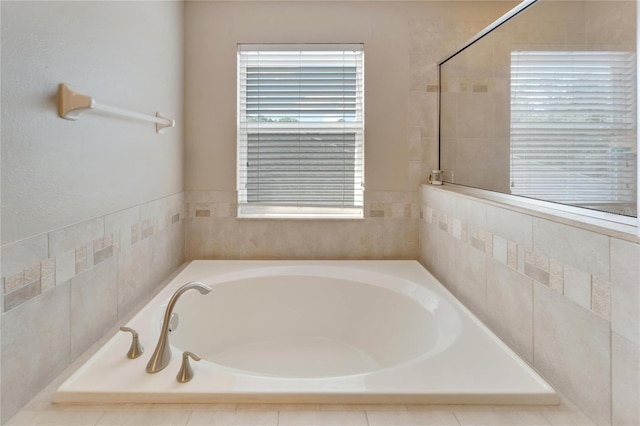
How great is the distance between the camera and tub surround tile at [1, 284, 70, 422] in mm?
1086

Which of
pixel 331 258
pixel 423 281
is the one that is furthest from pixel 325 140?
pixel 423 281

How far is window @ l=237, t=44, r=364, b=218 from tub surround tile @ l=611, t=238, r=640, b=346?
69.2 inches

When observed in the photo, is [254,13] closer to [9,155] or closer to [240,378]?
[9,155]

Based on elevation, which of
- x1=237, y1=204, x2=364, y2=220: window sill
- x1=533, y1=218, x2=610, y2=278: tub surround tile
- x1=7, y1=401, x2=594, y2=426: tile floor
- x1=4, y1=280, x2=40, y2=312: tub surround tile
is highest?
x1=237, y1=204, x2=364, y2=220: window sill

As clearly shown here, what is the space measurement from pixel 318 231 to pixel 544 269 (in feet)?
5.08

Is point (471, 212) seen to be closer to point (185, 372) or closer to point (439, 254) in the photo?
point (439, 254)

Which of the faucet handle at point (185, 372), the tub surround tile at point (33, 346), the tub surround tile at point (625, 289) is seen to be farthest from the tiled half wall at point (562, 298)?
the tub surround tile at point (33, 346)

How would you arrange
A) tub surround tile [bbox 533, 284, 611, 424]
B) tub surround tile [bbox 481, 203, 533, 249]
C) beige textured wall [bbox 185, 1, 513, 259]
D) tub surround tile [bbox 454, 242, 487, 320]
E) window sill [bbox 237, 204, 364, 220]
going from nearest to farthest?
tub surround tile [bbox 533, 284, 611, 424] < tub surround tile [bbox 481, 203, 533, 249] < tub surround tile [bbox 454, 242, 487, 320] < beige textured wall [bbox 185, 1, 513, 259] < window sill [bbox 237, 204, 364, 220]

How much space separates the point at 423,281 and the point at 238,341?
109 centimetres

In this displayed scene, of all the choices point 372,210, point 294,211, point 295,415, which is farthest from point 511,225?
point 294,211

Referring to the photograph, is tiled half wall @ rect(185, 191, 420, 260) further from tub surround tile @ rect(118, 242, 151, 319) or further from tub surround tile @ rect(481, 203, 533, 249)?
tub surround tile @ rect(481, 203, 533, 249)

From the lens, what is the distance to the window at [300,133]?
104 inches

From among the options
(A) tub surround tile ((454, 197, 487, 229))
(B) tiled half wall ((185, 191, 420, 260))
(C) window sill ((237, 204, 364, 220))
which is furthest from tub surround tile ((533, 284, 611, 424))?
(C) window sill ((237, 204, 364, 220))

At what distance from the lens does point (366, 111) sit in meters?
2.63
